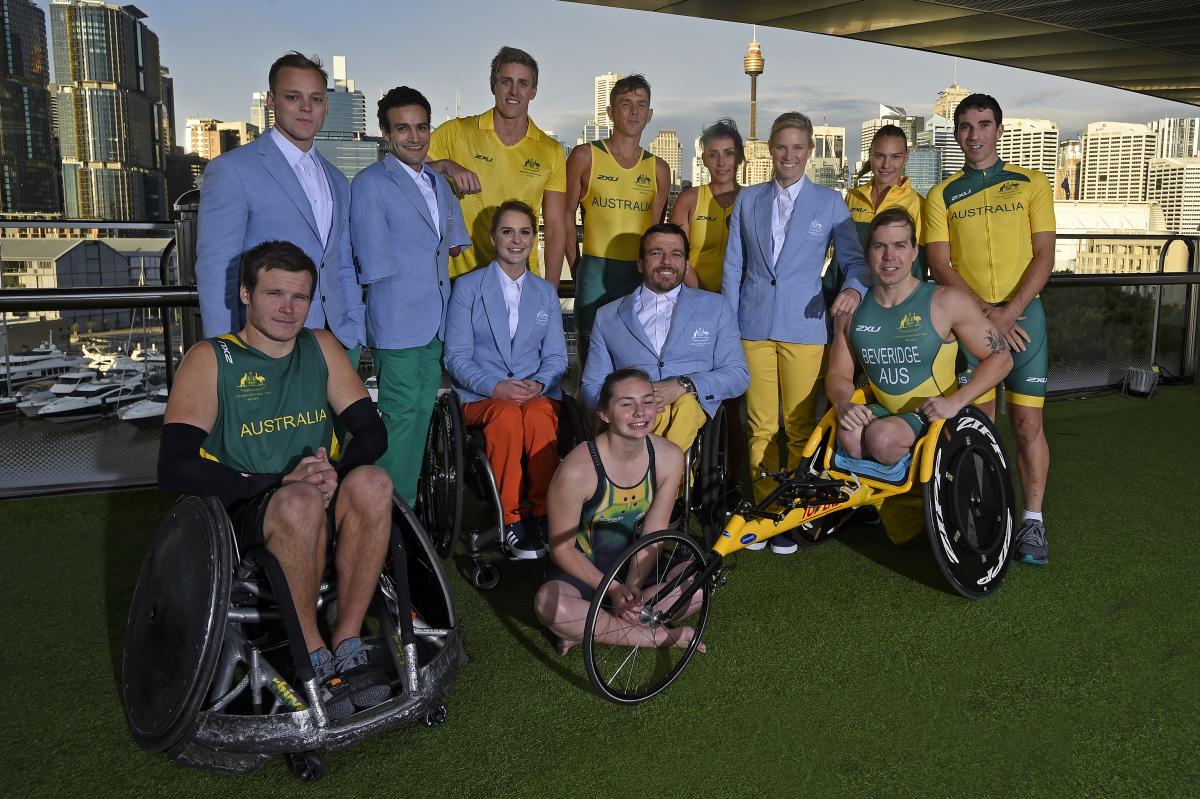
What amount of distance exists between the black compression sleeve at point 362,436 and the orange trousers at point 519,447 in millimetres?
673

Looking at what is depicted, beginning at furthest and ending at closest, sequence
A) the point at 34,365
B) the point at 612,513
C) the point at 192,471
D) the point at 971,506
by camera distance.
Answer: the point at 34,365 → the point at 971,506 → the point at 612,513 → the point at 192,471

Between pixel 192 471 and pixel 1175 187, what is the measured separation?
→ 101 metres

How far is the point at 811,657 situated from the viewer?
259cm

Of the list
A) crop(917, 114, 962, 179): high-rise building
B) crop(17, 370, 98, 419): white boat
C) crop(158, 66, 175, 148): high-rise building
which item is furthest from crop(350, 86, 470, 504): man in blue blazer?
crop(158, 66, 175, 148): high-rise building

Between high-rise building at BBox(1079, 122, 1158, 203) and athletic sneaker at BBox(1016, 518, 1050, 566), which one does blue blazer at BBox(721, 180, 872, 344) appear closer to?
athletic sneaker at BBox(1016, 518, 1050, 566)

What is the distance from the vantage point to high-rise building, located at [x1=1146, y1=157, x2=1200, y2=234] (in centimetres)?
7681

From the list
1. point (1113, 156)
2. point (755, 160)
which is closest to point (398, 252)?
point (755, 160)

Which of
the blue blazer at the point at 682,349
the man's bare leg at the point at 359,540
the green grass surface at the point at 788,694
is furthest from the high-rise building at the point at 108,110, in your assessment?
the man's bare leg at the point at 359,540

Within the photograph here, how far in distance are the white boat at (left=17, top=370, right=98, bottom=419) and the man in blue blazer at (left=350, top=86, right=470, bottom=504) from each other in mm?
1793

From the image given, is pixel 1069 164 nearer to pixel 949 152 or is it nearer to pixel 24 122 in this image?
pixel 949 152

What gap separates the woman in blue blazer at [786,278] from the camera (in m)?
3.48

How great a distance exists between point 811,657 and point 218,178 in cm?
220

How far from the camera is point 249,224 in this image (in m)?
2.77

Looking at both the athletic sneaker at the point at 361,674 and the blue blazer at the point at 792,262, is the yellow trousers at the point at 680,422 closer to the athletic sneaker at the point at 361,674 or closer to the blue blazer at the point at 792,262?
the blue blazer at the point at 792,262
